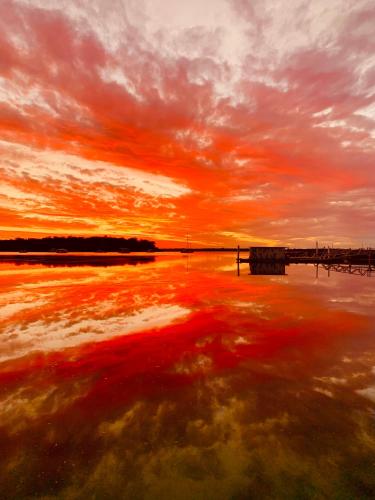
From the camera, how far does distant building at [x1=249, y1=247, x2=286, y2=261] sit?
6244cm

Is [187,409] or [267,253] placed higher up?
[267,253]

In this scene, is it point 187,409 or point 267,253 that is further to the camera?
point 267,253

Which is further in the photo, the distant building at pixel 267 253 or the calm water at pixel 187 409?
the distant building at pixel 267 253

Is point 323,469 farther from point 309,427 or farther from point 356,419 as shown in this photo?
point 356,419

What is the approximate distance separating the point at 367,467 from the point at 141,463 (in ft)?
12.6

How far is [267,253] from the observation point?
207 feet

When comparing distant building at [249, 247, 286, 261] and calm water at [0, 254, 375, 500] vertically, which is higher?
distant building at [249, 247, 286, 261]

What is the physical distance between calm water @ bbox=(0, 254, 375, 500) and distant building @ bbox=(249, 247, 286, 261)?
50.1 m

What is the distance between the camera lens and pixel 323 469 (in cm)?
466

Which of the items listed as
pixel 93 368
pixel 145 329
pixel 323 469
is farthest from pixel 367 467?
pixel 145 329

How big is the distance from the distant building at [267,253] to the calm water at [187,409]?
164ft

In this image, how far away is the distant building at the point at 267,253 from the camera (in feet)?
205

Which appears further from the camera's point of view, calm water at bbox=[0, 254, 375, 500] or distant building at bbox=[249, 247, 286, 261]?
distant building at bbox=[249, 247, 286, 261]

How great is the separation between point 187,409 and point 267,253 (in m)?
59.7
